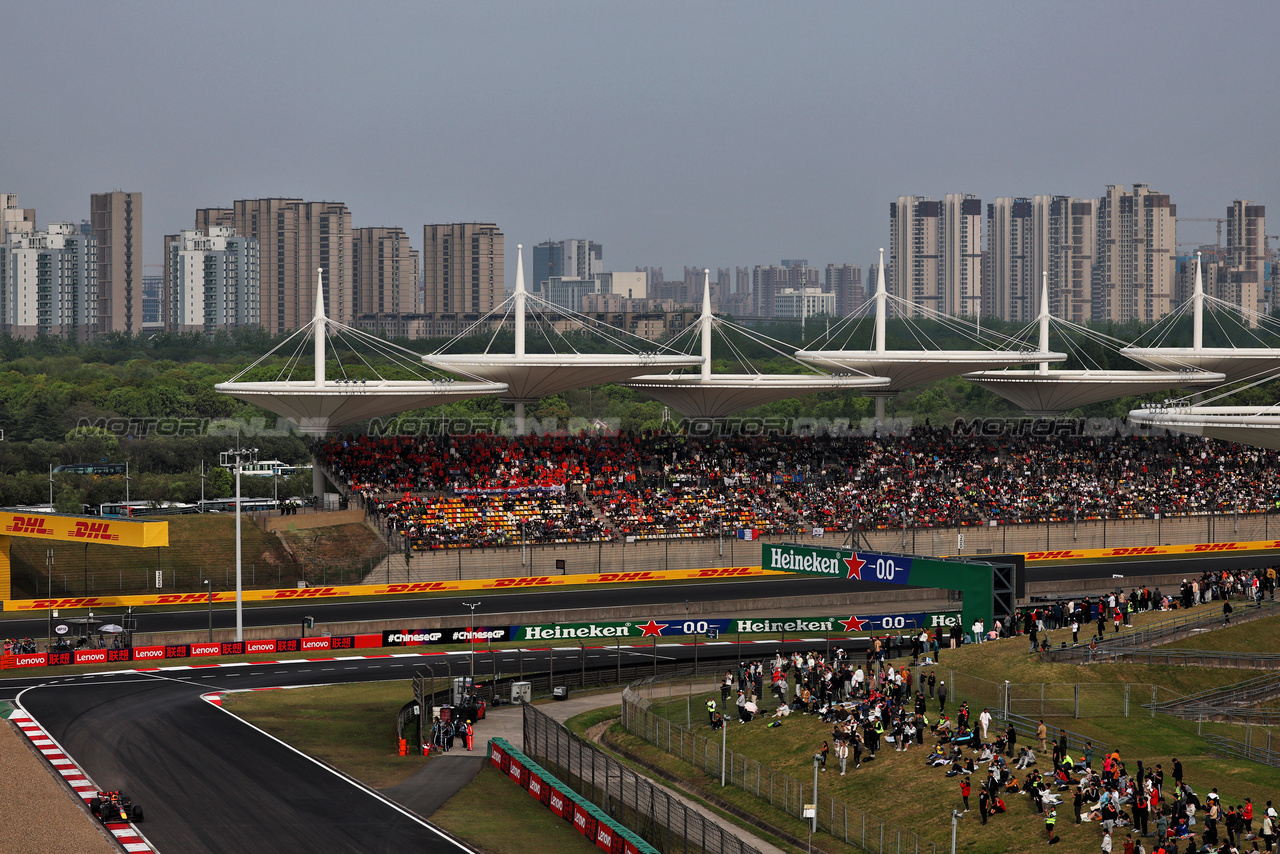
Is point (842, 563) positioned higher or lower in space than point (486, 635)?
higher

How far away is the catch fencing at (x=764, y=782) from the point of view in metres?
29.6

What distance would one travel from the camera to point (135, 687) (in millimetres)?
45906

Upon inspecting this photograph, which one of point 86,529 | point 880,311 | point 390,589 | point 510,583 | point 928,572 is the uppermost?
point 880,311

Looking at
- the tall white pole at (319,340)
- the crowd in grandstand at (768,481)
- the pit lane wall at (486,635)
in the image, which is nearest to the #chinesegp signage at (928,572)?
the pit lane wall at (486,635)

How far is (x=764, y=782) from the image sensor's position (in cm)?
3375

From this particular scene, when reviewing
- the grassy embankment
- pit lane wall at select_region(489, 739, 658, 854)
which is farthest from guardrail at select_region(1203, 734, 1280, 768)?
the grassy embankment

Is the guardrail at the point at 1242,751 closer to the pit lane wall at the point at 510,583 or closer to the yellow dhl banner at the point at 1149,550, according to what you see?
the pit lane wall at the point at 510,583

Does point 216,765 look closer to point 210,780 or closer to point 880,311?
point 210,780

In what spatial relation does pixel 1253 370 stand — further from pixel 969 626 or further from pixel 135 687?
pixel 135 687

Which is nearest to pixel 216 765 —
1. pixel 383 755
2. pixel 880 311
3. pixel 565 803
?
pixel 383 755

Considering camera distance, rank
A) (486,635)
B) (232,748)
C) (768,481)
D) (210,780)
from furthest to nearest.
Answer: (768,481) → (486,635) → (232,748) → (210,780)

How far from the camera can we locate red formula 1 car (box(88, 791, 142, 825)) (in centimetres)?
3019

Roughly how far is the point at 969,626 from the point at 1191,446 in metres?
47.5

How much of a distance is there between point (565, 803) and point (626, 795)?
2008 mm
